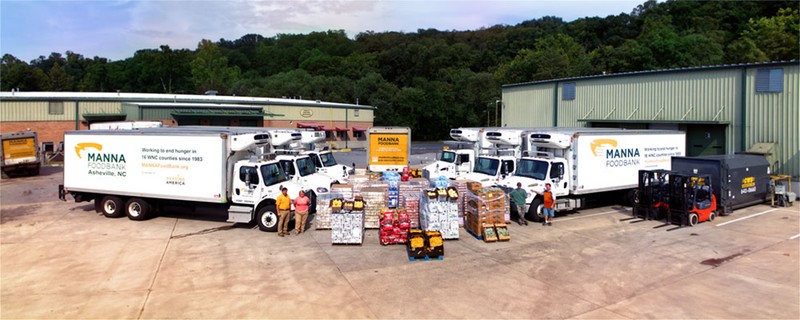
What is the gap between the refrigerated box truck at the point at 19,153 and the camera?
31.0 meters

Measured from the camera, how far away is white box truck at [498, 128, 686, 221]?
1841 cm

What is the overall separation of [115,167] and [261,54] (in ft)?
364

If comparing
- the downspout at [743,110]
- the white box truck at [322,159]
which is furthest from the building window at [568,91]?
the white box truck at [322,159]

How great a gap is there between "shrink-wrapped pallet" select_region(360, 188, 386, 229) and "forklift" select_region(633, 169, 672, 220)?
9.54 m

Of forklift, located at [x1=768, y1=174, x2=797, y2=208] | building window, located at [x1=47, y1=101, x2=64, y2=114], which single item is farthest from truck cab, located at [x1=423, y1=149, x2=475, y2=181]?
building window, located at [x1=47, y1=101, x2=64, y2=114]

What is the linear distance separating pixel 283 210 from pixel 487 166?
29.7 ft

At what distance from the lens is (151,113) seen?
4525cm

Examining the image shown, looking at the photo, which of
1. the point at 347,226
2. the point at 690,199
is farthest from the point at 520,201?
the point at 347,226

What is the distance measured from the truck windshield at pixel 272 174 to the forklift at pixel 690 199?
43.8 feet

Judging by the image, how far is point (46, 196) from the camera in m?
23.9

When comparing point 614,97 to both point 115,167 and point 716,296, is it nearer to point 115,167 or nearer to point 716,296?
point 716,296

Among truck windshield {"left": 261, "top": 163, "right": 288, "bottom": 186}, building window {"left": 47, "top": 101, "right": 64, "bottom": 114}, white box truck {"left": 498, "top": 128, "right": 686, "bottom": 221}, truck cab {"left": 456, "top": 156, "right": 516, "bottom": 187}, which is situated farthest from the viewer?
building window {"left": 47, "top": 101, "right": 64, "bottom": 114}

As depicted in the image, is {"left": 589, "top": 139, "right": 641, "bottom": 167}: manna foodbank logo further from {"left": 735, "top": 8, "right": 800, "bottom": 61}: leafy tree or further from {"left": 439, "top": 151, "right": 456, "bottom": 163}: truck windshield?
{"left": 735, "top": 8, "right": 800, "bottom": 61}: leafy tree

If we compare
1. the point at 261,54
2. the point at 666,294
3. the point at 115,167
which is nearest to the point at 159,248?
the point at 115,167
